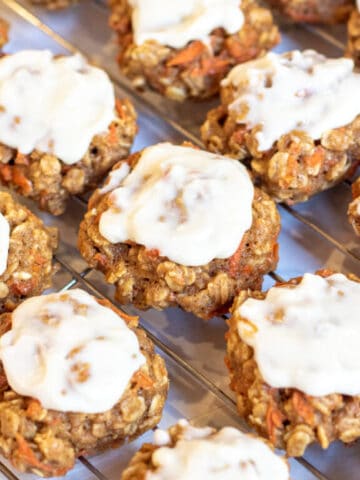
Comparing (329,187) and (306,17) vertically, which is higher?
(306,17)

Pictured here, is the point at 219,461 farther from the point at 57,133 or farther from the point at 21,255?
the point at 57,133

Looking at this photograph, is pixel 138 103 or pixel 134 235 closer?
pixel 134 235

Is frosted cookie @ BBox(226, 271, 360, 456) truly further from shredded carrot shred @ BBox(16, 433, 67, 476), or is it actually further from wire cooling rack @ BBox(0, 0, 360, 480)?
shredded carrot shred @ BBox(16, 433, 67, 476)

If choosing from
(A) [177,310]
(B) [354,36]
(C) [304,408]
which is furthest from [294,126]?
(C) [304,408]

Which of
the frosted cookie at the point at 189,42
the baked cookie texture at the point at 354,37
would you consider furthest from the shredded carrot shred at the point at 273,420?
the baked cookie texture at the point at 354,37

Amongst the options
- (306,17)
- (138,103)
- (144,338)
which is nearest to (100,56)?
(138,103)

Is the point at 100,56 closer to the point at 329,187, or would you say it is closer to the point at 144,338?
the point at 329,187

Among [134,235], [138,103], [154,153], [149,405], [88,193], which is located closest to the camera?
[149,405]
